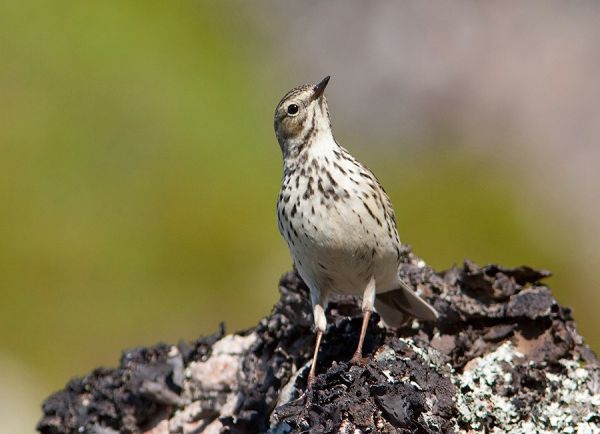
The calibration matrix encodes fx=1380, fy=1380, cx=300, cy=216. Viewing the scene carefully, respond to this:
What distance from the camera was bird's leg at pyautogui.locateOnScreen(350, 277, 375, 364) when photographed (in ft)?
26.5

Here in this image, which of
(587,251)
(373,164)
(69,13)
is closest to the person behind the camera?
(587,251)

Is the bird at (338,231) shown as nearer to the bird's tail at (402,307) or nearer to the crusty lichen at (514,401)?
the bird's tail at (402,307)

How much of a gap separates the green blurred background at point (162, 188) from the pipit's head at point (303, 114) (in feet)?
13.3

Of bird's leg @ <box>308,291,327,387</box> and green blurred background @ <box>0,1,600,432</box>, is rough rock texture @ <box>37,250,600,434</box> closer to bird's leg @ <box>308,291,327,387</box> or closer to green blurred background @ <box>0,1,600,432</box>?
bird's leg @ <box>308,291,327,387</box>

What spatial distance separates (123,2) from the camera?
57.5ft

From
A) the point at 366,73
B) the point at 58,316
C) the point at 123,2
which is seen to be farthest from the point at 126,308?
the point at 123,2

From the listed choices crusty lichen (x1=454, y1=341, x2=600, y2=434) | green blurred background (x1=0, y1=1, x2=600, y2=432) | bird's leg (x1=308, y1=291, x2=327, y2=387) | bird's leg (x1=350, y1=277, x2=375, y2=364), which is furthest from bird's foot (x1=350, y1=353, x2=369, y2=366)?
green blurred background (x1=0, y1=1, x2=600, y2=432)

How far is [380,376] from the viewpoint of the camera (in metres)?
7.62

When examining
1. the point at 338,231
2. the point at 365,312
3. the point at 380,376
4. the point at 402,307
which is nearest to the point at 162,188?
the point at 402,307

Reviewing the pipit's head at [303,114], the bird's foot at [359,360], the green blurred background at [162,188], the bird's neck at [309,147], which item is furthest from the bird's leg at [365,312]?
the green blurred background at [162,188]

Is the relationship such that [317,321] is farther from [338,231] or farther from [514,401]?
[514,401]

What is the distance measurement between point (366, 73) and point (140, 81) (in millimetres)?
2792

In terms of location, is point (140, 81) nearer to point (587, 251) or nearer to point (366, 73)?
point (366, 73)

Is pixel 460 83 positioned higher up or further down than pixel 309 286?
higher up
